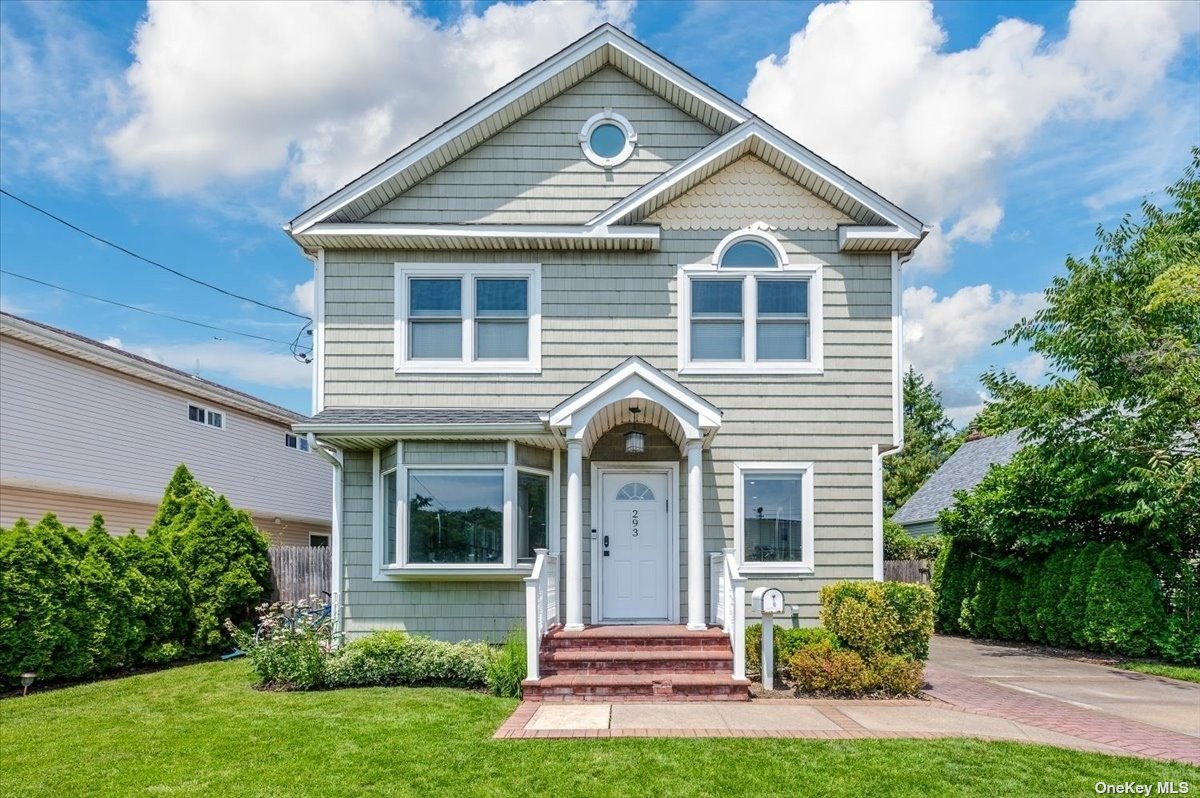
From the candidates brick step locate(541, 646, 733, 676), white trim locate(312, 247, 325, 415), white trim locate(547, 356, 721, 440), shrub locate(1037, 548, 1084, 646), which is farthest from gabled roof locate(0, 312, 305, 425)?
shrub locate(1037, 548, 1084, 646)

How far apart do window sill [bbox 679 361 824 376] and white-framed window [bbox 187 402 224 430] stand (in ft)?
41.2

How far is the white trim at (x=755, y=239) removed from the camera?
1112 centimetres

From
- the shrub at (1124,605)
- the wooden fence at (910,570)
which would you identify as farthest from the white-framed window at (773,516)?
the wooden fence at (910,570)

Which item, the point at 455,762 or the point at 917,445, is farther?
the point at 917,445

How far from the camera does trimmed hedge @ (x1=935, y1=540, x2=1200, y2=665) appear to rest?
1225 centimetres

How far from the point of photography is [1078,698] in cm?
938

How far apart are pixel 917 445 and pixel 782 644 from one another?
107 feet

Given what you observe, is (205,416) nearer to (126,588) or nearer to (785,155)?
(126,588)

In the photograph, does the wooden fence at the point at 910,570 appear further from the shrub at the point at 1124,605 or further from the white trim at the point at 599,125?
the white trim at the point at 599,125

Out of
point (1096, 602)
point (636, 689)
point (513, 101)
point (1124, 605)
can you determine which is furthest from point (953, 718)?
point (513, 101)

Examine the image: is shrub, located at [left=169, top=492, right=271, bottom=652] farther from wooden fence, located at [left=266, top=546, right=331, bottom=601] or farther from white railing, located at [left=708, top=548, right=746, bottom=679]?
white railing, located at [left=708, top=548, right=746, bottom=679]

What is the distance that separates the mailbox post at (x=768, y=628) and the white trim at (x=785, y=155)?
4.90 metres

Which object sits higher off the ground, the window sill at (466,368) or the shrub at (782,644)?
the window sill at (466,368)

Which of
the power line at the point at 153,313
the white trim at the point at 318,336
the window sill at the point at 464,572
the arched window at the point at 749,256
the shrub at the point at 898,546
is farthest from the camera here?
the shrub at the point at 898,546
